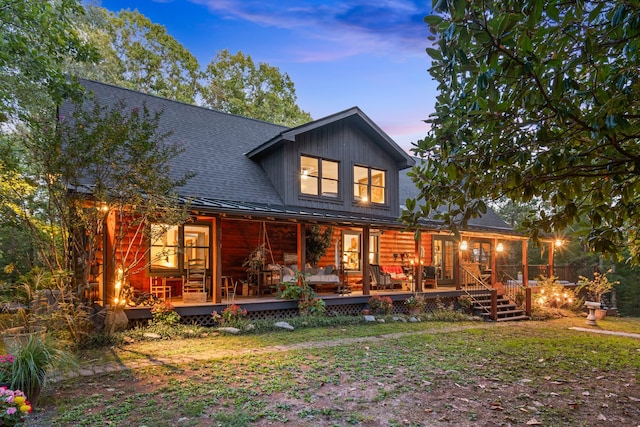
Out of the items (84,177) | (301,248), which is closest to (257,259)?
(301,248)

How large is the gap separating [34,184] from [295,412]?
615 centimetres

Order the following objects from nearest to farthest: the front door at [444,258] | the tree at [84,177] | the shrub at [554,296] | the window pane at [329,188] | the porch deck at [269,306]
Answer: the tree at [84,177]
the porch deck at [269,306]
the window pane at [329,188]
the shrub at [554,296]
the front door at [444,258]

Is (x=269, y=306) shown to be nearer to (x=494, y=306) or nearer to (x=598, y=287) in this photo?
(x=494, y=306)

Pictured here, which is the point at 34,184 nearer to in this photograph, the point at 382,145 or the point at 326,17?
the point at 326,17

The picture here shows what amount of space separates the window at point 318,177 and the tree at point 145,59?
1255cm

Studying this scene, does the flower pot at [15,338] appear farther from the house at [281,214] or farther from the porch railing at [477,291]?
→ the porch railing at [477,291]

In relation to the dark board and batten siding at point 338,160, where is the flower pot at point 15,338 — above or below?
below

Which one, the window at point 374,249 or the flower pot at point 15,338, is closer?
the flower pot at point 15,338

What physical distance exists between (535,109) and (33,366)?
218 inches

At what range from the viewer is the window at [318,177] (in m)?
13.1

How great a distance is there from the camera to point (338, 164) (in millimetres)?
13742

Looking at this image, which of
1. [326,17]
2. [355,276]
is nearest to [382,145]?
[355,276]

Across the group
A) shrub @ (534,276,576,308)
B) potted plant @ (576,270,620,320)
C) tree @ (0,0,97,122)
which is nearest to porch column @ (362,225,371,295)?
shrub @ (534,276,576,308)

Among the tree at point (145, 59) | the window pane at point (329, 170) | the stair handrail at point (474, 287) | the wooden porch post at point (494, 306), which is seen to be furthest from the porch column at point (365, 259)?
the tree at point (145, 59)
